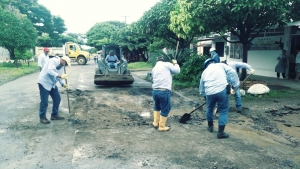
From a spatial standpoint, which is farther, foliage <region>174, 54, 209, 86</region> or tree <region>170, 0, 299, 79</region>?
foliage <region>174, 54, 209, 86</region>

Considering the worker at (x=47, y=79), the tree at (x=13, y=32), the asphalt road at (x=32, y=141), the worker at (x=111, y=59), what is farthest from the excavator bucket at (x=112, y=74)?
the tree at (x=13, y=32)

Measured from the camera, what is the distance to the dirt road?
3.65m

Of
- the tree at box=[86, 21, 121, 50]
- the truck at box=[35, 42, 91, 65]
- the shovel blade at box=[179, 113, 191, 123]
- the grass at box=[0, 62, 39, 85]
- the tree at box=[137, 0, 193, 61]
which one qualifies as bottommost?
the shovel blade at box=[179, 113, 191, 123]

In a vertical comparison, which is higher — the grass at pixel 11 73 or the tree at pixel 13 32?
the tree at pixel 13 32

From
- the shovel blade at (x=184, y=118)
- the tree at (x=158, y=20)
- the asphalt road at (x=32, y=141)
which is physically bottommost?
the asphalt road at (x=32, y=141)

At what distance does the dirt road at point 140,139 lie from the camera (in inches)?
144

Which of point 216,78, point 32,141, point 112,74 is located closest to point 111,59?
point 112,74

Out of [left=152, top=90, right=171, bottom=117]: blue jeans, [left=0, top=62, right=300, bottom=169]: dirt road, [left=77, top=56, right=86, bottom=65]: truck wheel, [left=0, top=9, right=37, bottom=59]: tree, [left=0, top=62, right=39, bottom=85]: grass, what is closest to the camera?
[left=0, top=62, right=300, bottom=169]: dirt road

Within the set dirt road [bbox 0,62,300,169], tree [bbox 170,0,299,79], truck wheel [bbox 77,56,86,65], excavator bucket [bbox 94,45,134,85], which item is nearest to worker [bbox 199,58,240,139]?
dirt road [bbox 0,62,300,169]

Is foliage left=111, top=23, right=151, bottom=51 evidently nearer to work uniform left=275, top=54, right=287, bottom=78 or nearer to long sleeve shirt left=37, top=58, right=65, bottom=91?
work uniform left=275, top=54, right=287, bottom=78

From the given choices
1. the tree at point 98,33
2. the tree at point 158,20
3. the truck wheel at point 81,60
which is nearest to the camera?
the tree at point 158,20

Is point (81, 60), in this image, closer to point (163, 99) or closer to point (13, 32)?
point (13, 32)

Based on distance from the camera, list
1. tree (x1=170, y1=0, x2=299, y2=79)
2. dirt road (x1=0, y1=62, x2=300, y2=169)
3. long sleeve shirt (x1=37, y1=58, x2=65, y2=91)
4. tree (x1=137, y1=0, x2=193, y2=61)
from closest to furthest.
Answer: dirt road (x1=0, y1=62, x2=300, y2=169), long sleeve shirt (x1=37, y1=58, x2=65, y2=91), tree (x1=170, y1=0, x2=299, y2=79), tree (x1=137, y1=0, x2=193, y2=61)

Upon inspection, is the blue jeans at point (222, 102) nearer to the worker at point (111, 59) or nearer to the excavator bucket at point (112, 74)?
the excavator bucket at point (112, 74)
